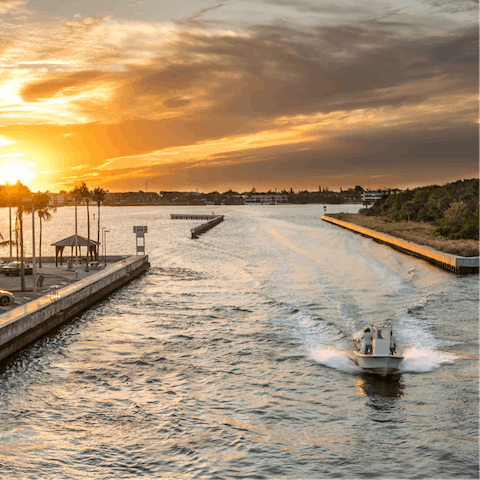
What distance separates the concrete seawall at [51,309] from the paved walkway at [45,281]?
137cm

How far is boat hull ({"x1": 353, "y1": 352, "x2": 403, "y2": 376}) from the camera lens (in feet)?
93.1

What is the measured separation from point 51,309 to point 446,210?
314 ft

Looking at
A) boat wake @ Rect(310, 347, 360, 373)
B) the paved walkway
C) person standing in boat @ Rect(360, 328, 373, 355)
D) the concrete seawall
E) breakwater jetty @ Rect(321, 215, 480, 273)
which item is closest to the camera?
person standing in boat @ Rect(360, 328, 373, 355)

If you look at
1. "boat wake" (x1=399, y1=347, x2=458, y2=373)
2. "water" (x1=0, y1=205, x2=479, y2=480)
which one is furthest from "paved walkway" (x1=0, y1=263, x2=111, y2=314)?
"boat wake" (x1=399, y1=347, x2=458, y2=373)

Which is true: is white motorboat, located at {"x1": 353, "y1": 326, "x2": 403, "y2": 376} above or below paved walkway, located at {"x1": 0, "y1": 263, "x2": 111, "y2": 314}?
below

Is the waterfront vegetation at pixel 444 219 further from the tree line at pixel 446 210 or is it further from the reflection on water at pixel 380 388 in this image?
the reflection on water at pixel 380 388

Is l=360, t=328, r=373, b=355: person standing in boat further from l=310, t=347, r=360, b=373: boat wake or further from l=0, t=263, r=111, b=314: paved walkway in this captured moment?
l=0, t=263, r=111, b=314: paved walkway

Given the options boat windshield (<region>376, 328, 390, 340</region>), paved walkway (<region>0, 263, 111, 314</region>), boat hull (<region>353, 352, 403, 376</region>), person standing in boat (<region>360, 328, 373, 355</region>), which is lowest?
boat hull (<region>353, 352, 403, 376</region>)

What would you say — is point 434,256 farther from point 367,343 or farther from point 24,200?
point 24,200

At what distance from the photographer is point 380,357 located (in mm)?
28562

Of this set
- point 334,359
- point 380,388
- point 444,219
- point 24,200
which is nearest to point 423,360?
point 334,359

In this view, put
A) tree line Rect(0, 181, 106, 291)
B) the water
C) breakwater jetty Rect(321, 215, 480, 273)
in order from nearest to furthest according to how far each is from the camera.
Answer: the water < tree line Rect(0, 181, 106, 291) < breakwater jetty Rect(321, 215, 480, 273)

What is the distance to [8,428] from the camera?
22.2 m

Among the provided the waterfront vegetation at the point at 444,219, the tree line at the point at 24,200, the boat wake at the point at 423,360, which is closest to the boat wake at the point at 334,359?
the boat wake at the point at 423,360
